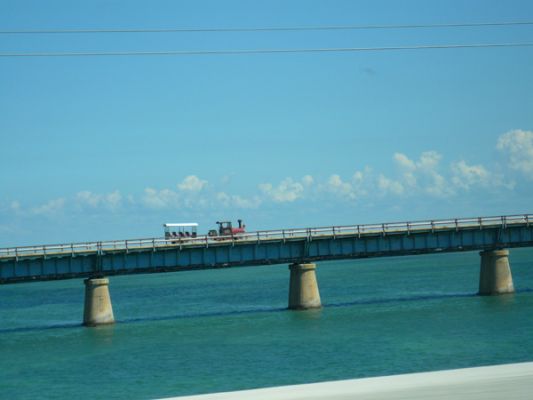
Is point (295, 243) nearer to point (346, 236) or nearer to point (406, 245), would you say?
point (346, 236)

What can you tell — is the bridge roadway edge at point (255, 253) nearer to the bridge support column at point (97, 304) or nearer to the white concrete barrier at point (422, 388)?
the bridge support column at point (97, 304)

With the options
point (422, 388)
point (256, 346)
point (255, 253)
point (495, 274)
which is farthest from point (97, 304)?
point (422, 388)

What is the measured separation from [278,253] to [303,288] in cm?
379

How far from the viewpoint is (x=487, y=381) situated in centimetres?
862

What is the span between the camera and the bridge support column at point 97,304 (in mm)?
63750

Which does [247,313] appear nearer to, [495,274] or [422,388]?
[495,274]

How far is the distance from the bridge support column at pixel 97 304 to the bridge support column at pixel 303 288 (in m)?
14.9

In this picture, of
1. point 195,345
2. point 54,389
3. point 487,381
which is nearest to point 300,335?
point 195,345

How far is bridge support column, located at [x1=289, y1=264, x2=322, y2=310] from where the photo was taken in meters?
67.8

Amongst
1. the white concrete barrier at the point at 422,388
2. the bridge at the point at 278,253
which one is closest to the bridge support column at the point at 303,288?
the bridge at the point at 278,253

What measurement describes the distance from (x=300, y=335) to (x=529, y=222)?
34.0 metres

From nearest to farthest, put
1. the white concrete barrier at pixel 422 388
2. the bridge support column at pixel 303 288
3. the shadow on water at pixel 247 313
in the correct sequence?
1. the white concrete barrier at pixel 422 388
2. the shadow on water at pixel 247 313
3. the bridge support column at pixel 303 288

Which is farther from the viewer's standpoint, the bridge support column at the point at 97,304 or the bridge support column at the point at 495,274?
the bridge support column at the point at 495,274

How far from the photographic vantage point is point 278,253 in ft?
229
